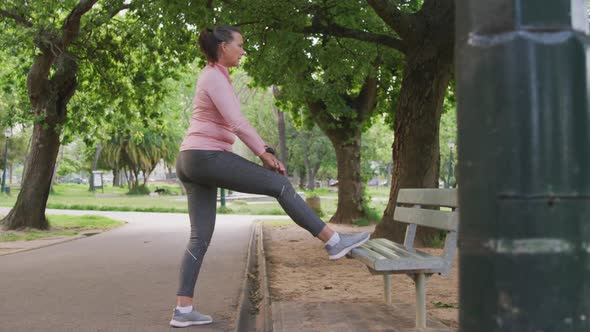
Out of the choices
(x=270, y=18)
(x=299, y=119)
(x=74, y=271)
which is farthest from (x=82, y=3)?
(x=299, y=119)

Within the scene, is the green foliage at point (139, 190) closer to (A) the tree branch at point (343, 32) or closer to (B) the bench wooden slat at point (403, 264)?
(A) the tree branch at point (343, 32)

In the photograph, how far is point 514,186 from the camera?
4.36 ft

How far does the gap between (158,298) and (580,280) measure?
5766 mm

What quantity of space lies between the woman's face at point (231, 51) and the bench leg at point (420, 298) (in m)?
1.93

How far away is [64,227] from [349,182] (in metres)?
7.92

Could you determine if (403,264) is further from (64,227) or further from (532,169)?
(64,227)

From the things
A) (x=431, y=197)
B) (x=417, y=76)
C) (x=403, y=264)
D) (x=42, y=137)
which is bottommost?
(x=403, y=264)

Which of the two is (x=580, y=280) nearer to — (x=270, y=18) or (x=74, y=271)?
(x=74, y=271)

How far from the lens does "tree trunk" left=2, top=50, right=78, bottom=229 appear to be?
1638 centimetres

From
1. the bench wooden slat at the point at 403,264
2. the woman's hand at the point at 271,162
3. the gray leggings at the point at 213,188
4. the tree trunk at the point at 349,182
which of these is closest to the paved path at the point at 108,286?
the gray leggings at the point at 213,188

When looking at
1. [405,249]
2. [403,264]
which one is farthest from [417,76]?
[403,264]

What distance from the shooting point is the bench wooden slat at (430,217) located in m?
4.31

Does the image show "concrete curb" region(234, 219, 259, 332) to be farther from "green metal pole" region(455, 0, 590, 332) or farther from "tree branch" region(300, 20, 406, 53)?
"tree branch" region(300, 20, 406, 53)

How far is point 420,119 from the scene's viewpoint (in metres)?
11.2
